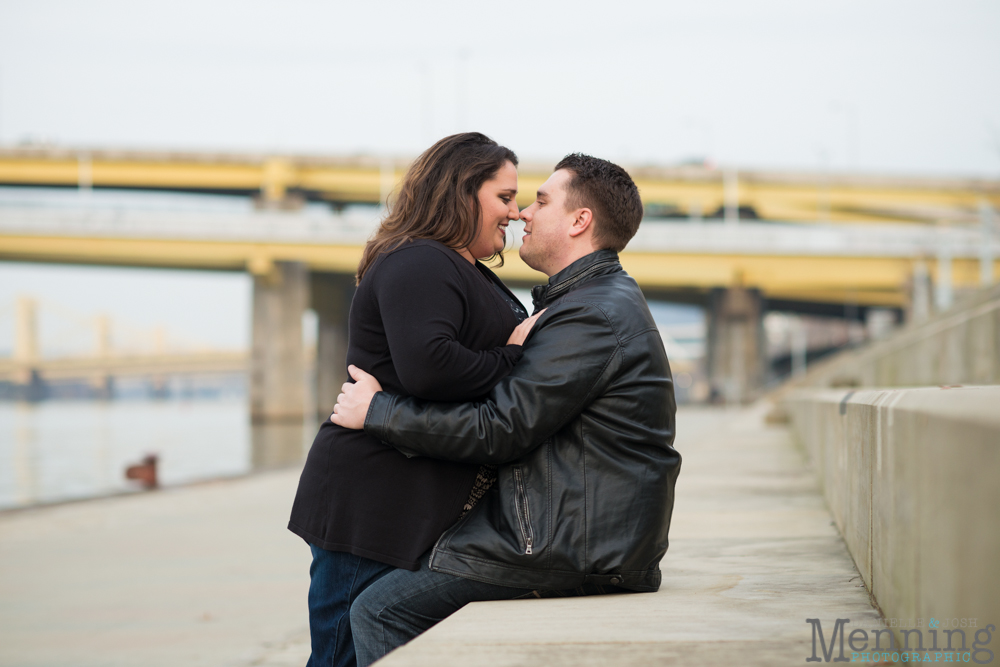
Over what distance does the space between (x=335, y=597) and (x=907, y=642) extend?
1656 mm

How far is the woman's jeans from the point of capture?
285 centimetres

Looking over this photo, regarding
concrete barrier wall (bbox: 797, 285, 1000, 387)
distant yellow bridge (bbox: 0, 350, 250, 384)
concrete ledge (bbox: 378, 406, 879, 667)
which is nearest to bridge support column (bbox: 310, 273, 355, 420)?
concrete barrier wall (bbox: 797, 285, 1000, 387)

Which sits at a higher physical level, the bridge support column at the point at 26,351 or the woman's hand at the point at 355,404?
the woman's hand at the point at 355,404

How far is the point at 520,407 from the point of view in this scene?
2707mm

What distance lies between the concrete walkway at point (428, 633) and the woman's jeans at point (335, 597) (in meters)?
0.37

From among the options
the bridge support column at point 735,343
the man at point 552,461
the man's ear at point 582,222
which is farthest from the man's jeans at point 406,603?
the bridge support column at point 735,343

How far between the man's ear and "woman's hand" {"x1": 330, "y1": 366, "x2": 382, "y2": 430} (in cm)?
84

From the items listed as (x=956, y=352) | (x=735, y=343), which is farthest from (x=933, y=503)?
(x=735, y=343)

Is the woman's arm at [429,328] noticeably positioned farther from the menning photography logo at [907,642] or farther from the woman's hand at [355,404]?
the menning photography logo at [907,642]

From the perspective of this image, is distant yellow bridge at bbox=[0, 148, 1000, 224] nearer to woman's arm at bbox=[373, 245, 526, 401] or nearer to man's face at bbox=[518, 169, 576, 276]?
man's face at bbox=[518, 169, 576, 276]

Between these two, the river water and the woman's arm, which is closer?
the woman's arm

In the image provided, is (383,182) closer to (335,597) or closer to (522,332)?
(522,332)

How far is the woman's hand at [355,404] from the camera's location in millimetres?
2824

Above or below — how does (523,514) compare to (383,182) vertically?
below
